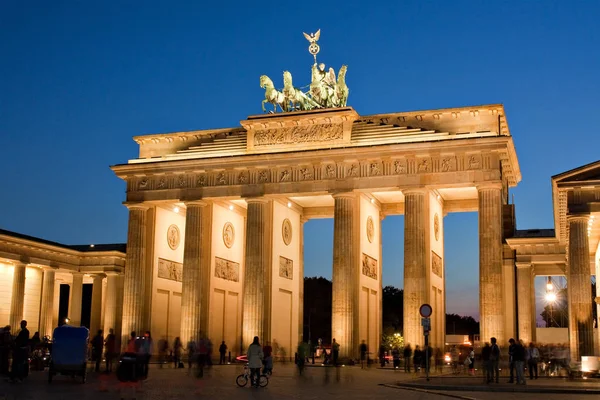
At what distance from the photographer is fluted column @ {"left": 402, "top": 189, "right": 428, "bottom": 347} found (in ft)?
161

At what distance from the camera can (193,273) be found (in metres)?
55.3

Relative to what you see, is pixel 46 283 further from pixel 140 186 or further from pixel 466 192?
pixel 466 192

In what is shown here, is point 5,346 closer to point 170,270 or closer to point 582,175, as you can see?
point 582,175

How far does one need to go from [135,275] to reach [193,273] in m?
4.38

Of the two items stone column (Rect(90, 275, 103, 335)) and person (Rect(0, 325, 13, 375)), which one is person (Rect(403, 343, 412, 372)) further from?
stone column (Rect(90, 275, 103, 335))

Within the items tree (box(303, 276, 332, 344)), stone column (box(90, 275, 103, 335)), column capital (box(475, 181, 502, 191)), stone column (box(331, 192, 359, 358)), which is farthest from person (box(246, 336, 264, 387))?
tree (box(303, 276, 332, 344))

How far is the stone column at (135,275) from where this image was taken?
56219 mm

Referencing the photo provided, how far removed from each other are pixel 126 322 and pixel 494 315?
81.5 feet

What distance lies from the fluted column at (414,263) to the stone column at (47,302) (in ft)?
96.8

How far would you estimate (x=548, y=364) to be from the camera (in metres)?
42.2

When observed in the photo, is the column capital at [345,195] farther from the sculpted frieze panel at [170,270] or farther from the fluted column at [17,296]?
the fluted column at [17,296]

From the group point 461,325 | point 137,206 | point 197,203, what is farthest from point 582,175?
point 461,325

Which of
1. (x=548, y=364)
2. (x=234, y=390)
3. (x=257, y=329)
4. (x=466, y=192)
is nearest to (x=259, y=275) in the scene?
(x=257, y=329)

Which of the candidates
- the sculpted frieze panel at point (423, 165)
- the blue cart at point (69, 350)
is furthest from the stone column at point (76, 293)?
the blue cart at point (69, 350)
